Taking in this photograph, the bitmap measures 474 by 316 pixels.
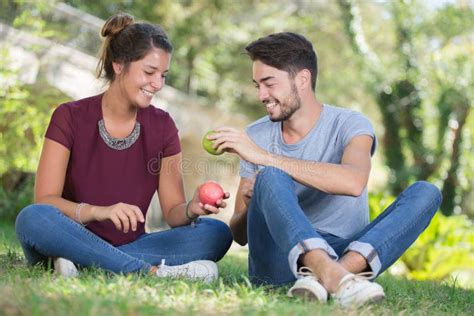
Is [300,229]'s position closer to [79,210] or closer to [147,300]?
[147,300]

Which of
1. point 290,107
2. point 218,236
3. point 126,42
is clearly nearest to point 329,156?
point 290,107

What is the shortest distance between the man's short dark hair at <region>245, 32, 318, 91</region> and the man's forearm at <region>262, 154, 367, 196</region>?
79cm

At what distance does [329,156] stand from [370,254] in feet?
2.89

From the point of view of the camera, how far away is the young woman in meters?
4.34

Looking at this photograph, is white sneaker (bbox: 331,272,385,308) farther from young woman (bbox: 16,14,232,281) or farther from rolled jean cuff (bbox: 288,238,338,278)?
young woman (bbox: 16,14,232,281)

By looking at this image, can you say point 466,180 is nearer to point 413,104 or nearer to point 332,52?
point 413,104

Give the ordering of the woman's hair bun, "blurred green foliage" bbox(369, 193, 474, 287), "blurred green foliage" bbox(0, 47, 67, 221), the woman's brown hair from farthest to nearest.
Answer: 1. "blurred green foliage" bbox(369, 193, 474, 287)
2. "blurred green foliage" bbox(0, 47, 67, 221)
3. the woman's hair bun
4. the woman's brown hair

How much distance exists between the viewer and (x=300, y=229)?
3598 mm

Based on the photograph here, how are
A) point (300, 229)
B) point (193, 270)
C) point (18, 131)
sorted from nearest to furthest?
point (300, 229), point (193, 270), point (18, 131)

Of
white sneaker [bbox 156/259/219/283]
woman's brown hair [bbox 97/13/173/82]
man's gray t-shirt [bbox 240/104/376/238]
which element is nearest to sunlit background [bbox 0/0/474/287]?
man's gray t-shirt [bbox 240/104/376/238]

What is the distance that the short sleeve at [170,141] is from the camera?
15.7 ft

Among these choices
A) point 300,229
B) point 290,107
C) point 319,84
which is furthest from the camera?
point 319,84

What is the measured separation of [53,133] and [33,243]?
0.71 meters

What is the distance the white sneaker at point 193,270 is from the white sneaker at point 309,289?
2.38ft
